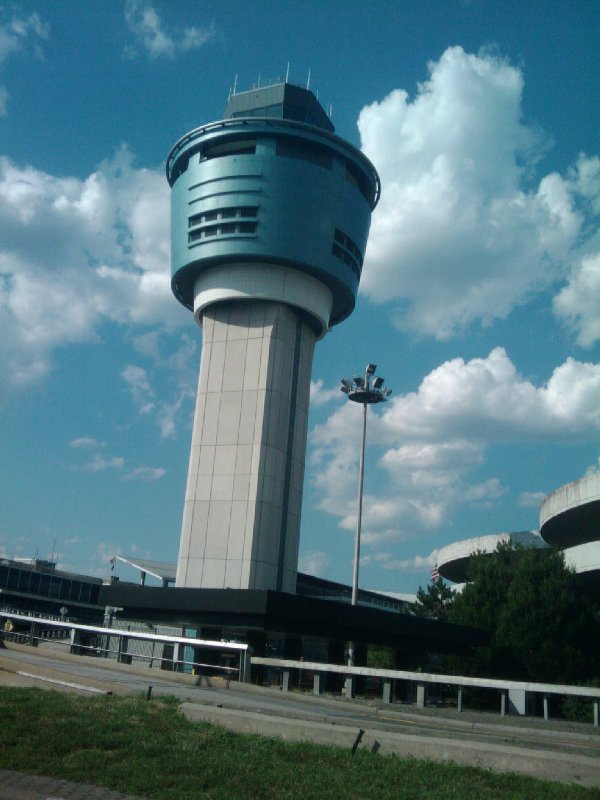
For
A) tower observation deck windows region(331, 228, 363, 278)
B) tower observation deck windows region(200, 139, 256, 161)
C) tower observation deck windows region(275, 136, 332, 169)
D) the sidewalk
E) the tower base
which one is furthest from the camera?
tower observation deck windows region(200, 139, 256, 161)

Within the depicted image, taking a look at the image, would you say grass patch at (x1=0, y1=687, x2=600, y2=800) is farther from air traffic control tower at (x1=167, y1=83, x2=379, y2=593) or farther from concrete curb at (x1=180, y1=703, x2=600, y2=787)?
air traffic control tower at (x1=167, y1=83, x2=379, y2=593)

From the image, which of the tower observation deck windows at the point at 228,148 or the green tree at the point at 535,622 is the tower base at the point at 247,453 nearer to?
the tower observation deck windows at the point at 228,148

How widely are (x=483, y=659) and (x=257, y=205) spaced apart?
3439cm

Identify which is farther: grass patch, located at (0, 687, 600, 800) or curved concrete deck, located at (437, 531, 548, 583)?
curved concrete deck, located at (437, 531, 548, 583)

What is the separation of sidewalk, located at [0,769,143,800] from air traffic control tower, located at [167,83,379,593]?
43.7 m

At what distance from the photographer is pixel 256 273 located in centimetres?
5819

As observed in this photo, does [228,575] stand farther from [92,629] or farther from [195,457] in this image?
[92,629]

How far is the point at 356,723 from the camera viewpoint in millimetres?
15734

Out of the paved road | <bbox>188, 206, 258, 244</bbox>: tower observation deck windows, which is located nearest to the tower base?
<bbox>188, 206, 258, 244</bbox>: tower observation deck windows

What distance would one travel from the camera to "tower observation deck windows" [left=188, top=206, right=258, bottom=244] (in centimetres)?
5839

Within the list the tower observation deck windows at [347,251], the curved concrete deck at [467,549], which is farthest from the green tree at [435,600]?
the tower observation deck windows at [347,251]

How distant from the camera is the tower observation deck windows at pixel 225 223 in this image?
192 ft

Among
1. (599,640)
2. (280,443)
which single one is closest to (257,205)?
(280,443)

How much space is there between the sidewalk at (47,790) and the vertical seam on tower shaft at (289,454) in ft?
150
